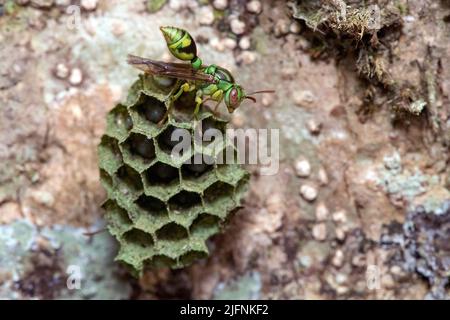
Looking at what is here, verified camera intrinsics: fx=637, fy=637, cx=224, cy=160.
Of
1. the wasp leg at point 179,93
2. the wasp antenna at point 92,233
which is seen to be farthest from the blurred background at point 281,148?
the wasp leg at point 179,93

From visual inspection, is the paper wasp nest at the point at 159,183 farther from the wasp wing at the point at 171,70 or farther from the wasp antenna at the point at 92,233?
the wasp antenna at the point at 92,233

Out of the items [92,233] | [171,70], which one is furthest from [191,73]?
[92,233]

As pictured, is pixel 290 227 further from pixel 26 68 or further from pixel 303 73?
pixel 26 68

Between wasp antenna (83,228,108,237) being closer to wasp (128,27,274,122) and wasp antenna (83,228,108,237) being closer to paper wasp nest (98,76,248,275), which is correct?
paper wasp nest (98,76,248,275)

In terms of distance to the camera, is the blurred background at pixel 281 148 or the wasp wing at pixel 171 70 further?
the blurred background at pixel 281 148

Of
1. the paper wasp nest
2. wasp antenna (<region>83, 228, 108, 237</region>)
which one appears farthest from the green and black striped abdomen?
wasp antenna (<region>83, 228, 108, 237</region>)
